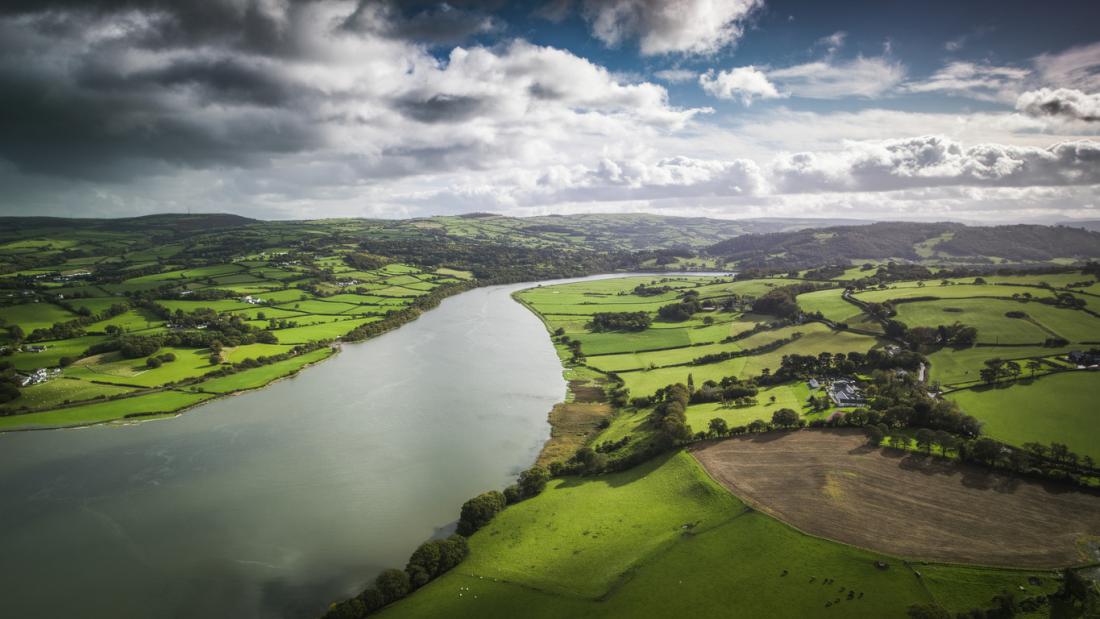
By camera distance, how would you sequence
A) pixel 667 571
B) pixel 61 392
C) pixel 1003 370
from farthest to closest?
pixel 61 392 < pixel 1003 370 < pixel 667 571

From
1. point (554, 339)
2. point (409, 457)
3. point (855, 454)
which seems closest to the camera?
point (855, 454)

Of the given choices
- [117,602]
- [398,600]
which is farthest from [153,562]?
[398,600]

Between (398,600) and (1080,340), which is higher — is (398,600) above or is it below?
below

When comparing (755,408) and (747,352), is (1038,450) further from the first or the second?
(747,352)

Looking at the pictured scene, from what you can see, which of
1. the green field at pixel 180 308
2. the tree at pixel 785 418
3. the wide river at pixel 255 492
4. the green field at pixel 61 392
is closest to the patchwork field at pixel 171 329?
the green field at pixel 61 392

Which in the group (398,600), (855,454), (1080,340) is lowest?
(398,600)

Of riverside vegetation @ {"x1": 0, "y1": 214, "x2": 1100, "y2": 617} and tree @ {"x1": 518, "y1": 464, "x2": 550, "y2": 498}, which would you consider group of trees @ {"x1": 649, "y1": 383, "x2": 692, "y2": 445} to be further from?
tree @ {"x1": 518, "y1": 464, "x2": 550, "y2": 498}

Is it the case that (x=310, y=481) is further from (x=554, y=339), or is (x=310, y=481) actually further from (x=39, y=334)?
(x=39, y=334)

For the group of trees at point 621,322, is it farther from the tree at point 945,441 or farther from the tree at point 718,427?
the tree at point 945,441

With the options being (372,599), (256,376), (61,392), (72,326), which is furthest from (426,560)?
(72,326)
